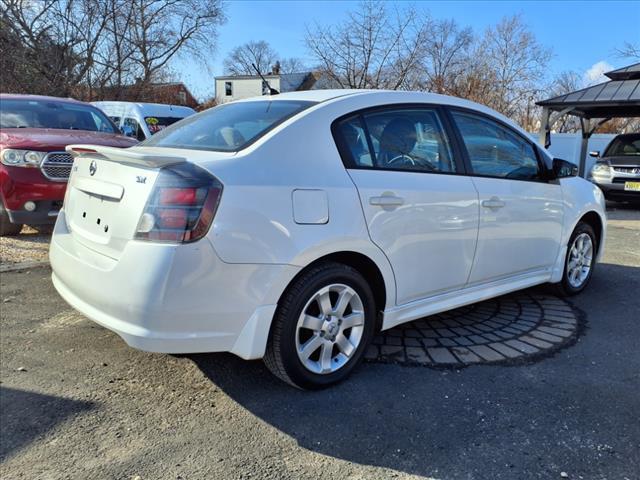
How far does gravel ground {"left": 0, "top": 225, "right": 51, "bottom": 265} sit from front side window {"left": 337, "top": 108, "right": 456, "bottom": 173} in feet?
13.0

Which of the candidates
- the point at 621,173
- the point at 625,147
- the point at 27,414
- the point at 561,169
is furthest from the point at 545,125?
the point at 27,414

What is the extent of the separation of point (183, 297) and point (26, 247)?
4397 mm

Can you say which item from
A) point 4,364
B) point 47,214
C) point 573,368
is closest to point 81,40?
point 47,214

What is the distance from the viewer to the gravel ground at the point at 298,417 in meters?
2.25

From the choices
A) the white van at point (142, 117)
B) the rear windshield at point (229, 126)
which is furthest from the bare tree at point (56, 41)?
the rear windshield at point (229, 126)

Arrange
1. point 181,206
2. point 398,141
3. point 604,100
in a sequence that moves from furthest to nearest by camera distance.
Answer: point 604,100
point 398,141
point 181,206

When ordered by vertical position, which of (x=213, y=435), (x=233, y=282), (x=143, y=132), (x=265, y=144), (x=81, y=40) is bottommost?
(x=213, y=435)

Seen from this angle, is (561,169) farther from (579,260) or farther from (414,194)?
(414,194)

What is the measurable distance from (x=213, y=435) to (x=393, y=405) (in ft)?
3.06

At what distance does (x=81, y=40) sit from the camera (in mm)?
22141

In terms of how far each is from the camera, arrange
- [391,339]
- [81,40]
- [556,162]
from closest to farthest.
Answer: [391,339]
[556,162]
[81,40]

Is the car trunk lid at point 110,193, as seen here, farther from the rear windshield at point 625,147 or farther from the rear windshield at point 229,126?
the rear windshield at point 625,147

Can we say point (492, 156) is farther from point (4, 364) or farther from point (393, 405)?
point (4, 364)

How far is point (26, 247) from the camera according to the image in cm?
582
